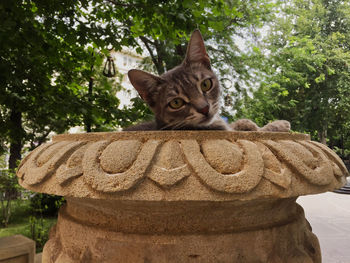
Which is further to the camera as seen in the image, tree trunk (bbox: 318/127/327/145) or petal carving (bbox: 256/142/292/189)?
tree trunk (bbox: 318/127/327/145)

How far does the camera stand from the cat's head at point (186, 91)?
130 centimetres

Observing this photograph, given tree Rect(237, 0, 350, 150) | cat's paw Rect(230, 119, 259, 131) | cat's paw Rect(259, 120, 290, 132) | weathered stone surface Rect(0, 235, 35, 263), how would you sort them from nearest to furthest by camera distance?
cat's paw Rect(259, 120, 290, 132), cat's paw Rect(230, 119, 259, 131), weathered stone surface Rect(0, 235, 35, 263), tree Rect(237, 0, 350, 150)

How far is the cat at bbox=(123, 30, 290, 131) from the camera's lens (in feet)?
4.27

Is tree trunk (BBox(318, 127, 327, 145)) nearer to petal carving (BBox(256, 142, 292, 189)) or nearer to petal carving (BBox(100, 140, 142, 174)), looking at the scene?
petal carving (BBox(256, 142, 292, 189))

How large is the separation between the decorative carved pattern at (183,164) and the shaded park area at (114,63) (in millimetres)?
1983

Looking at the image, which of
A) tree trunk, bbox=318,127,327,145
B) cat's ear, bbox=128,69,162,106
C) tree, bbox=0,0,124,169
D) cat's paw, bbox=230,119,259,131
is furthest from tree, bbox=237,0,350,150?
cat's ear, bbox=128,69,162,106

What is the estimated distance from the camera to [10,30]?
2.16 m

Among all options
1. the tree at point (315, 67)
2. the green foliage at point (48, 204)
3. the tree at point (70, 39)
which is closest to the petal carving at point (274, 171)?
the tree at point (70, 39)

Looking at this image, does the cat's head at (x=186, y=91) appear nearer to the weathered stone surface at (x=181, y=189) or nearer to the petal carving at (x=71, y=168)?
the weathered stone surface at (x=181, y=189)

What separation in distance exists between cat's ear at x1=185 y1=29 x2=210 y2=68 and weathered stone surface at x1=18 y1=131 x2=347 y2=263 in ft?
2.32

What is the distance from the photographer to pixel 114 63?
366cm

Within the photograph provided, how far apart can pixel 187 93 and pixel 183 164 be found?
27.3 inches

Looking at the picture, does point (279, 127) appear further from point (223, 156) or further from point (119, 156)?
point (119, 156)

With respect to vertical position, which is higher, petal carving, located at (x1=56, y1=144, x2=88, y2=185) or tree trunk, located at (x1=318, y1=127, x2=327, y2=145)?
tree trunk, located at (x1=318, y1=127, x2=327, y2=145)
